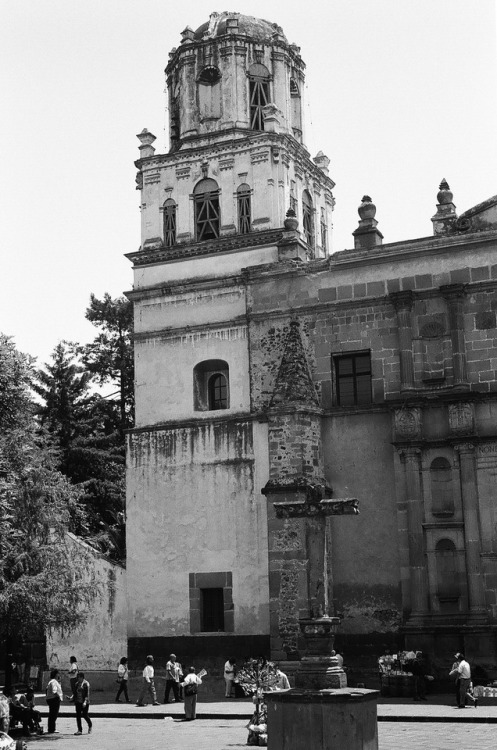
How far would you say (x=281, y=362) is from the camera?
28.3m

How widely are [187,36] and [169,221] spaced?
5.87m

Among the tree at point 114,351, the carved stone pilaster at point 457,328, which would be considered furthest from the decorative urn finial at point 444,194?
the tree at point 114,351

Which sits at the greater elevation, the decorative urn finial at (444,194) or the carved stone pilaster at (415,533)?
the decorative urn finial at (444,194)

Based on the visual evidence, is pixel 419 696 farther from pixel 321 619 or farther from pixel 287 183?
pixel 287 183

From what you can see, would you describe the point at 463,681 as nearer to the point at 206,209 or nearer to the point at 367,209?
the point at 367,209

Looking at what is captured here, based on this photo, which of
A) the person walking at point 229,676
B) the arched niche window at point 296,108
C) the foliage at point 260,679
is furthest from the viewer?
the arched niche window at point 296,108

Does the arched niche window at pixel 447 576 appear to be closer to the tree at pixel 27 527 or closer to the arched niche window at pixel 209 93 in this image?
the tree at pixel 27 527

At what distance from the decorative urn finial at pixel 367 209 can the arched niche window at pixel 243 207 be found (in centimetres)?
352

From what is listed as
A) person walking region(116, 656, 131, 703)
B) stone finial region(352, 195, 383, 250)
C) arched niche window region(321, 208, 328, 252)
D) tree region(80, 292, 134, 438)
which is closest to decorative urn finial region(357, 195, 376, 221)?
stone finial region(352, 195, 383, 250)

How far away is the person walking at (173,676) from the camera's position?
86.4 feet

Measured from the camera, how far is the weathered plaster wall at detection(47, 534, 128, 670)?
1300 inches

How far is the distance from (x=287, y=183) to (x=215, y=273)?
11.7ft

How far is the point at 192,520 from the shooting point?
29.1 meters

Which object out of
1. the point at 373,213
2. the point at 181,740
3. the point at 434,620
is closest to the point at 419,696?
the point at 434,620
